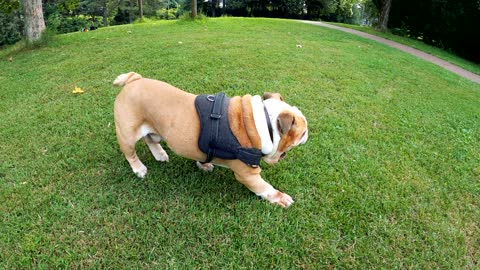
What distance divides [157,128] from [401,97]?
16.9 feet

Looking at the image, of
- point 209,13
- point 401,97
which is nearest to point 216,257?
point 401,97

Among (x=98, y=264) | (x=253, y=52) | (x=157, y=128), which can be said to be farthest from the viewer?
(x=253, y=52)

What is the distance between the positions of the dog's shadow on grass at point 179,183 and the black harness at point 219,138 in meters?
0.59

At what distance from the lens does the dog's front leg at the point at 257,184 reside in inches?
115

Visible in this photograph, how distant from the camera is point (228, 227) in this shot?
9.47ft

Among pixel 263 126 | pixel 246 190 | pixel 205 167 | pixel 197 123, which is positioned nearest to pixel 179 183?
pixel 205 167

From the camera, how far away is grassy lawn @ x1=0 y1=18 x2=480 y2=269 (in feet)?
8.87

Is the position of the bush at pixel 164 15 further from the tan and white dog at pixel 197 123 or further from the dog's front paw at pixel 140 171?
the tan and white dog at pixel 197 123

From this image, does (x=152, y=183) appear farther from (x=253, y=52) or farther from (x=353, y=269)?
(x=253, y=52)

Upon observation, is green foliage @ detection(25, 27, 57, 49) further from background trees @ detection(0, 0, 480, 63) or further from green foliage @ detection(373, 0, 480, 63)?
green foliage @ detection(373, 0, 480, 63)

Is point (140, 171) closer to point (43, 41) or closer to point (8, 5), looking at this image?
point (43, 41)

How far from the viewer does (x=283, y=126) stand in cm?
268

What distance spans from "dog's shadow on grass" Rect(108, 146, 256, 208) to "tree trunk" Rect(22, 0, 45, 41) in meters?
7.60

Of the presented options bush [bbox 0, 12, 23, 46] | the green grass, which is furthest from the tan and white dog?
bush [bbox 0, 12, 23, 46]
